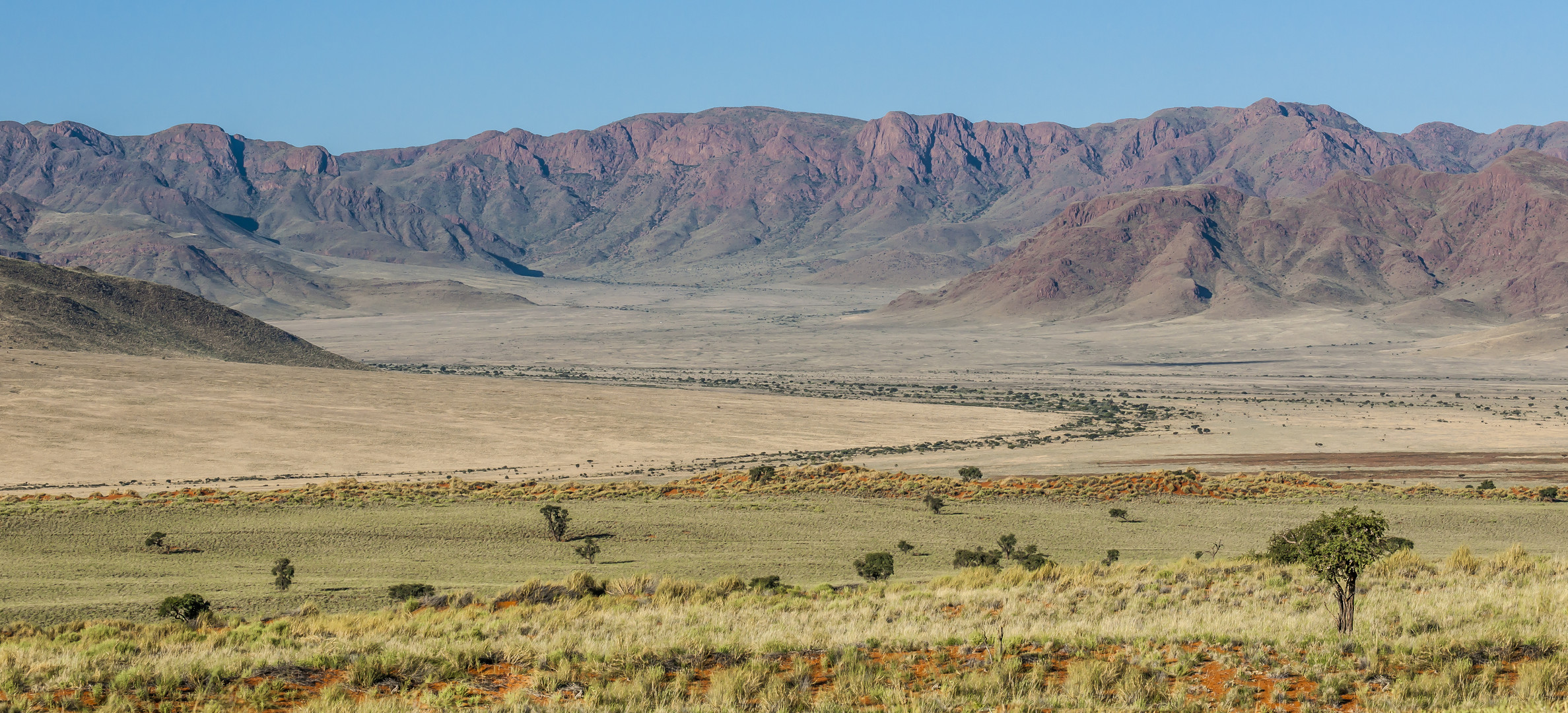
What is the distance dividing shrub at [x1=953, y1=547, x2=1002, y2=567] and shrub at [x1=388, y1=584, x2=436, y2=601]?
11.1 m

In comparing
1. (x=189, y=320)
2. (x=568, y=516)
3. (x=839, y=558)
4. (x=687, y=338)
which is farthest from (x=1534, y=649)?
(x=687, y=338)

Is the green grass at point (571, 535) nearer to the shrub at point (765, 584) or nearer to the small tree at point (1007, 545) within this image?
the small tree at point (1007, 545)

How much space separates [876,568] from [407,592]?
8.73 metres

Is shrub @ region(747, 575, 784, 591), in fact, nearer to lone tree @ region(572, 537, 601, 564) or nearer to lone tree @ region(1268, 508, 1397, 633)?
lone tree @ region(572, 537, 601, 564)

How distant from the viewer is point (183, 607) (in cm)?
1784

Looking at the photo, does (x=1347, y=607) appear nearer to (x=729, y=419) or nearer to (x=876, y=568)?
(x=876, y=568)

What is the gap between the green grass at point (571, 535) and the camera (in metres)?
22.0

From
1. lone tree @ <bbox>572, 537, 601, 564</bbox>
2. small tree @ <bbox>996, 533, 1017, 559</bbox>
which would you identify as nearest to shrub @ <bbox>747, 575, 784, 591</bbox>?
lone tree @ <bbox>572, 537, 601, 564</bbox>

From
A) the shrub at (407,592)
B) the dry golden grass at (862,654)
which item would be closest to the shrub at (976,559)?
the dry golden grass at (862,654)

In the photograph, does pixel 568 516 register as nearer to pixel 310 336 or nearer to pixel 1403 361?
pixel 1403 361

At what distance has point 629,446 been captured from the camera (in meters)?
61.6

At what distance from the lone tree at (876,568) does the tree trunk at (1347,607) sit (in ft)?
31.2

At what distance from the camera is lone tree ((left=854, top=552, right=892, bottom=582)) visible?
917 inches

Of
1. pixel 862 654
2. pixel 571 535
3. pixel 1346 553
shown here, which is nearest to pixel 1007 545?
pixel 571 535
